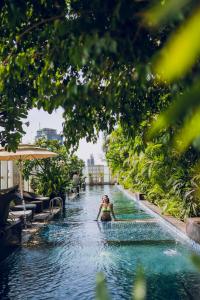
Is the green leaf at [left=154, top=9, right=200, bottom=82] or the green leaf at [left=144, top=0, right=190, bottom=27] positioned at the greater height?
the green leaf at [left=144, top=0, right=190, bottom=27]

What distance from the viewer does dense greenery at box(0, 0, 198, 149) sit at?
3014mm

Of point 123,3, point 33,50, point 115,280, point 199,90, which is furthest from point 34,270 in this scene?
point 199,90

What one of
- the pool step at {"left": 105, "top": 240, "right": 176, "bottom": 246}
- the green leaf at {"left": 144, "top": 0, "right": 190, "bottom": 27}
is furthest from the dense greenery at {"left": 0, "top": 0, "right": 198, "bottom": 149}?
the pool step at {"left": 105, "top": 240, "right": 176, "bottom": 246}

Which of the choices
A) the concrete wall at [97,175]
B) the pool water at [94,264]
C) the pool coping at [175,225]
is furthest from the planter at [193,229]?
the concrete wall at [97,175]

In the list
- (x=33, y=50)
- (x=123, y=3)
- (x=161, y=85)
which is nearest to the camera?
(x=123, y=3)

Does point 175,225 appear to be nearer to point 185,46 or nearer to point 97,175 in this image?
point 185,46

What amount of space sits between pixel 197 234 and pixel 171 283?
331cm

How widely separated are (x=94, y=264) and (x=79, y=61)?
630cm

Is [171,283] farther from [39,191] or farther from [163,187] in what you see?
[39,191]

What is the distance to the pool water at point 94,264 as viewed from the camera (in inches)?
256

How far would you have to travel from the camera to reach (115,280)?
7160 millimetres

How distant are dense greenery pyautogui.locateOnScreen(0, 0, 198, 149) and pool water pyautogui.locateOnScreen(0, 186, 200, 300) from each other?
2.64 meters

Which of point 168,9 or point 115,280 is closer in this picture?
point 168,9

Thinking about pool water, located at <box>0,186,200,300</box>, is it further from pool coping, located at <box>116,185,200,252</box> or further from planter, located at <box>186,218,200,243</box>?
planter, located at <box>186,218,200,243</box>
